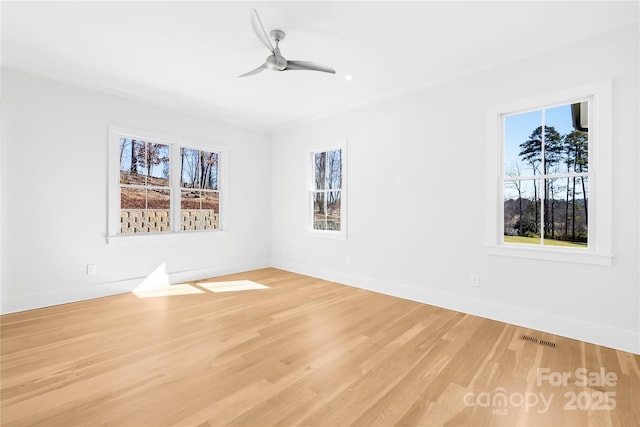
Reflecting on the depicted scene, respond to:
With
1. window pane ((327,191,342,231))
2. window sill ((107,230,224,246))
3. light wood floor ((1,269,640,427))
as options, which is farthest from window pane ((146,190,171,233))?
window pane ((327,191,342,231))

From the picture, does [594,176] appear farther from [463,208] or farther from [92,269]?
[92,269]

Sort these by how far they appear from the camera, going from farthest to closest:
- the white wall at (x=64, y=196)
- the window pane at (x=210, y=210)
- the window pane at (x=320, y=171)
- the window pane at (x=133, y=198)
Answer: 1. the window pane at (x=320, y=171)
2. the window pane at (x=210, y=210)
3. the window pane at (x=133, y=198)
4. the white wall at (x=64, y=196)

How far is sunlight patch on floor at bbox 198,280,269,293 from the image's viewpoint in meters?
4.32

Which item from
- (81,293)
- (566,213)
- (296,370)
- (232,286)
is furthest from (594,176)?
A: (81,293)

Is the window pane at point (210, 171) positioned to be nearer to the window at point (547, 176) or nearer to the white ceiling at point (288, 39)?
the white ceiling at point (288, 39)

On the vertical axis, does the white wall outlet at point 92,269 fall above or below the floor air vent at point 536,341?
above

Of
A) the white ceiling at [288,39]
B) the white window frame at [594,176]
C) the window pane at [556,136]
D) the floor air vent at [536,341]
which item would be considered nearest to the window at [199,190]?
the white ceiling at [288,39]

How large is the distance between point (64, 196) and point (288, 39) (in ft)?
10.9

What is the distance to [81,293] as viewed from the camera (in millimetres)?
3740

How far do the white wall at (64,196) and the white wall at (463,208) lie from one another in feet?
8.33

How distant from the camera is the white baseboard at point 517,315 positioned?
2.52 meters

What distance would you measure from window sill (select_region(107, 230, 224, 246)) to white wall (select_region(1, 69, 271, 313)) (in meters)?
0.05

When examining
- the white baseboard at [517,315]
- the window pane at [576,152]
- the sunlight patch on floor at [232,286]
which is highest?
the window pane at [576,152]

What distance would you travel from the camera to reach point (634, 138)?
97.6 inches
